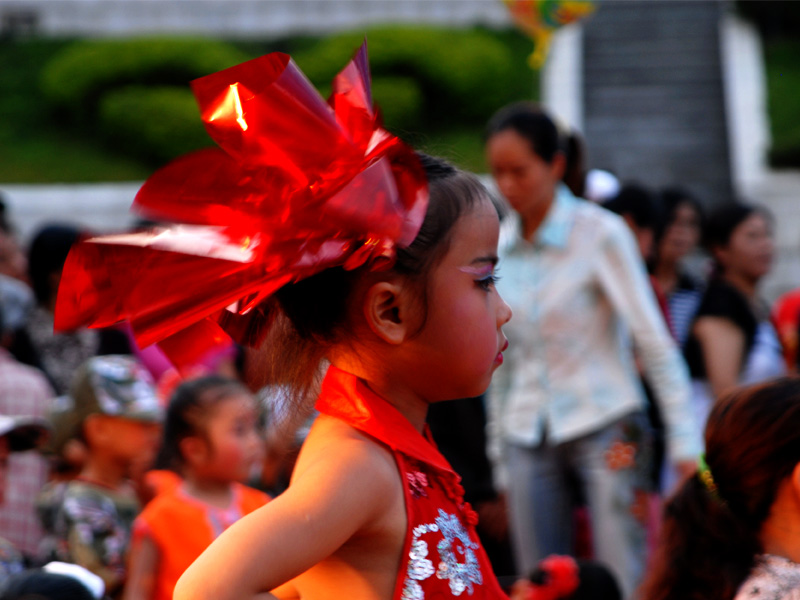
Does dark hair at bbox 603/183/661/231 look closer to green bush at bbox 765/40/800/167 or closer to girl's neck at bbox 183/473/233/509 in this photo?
girl's neck at bbox 183/473/233/509

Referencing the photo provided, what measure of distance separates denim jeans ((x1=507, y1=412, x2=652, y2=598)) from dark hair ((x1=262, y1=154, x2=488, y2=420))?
234cm

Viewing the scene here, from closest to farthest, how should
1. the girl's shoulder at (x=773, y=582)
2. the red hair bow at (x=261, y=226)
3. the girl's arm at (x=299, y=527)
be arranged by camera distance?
the girl's arm at (x=299, y=527) → the red hair bow at (x=261, y=226) → the girl's shoulder at (x=773, y=582)

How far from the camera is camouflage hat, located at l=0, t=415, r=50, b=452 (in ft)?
11.7

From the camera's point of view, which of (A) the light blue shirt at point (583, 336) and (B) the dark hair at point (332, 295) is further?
(A) the light blue shirt at point (583, 336)

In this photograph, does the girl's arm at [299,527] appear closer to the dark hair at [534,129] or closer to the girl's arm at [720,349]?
the dark hair at [534,129]

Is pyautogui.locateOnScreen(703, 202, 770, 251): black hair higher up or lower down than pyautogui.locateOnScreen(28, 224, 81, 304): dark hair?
lower down

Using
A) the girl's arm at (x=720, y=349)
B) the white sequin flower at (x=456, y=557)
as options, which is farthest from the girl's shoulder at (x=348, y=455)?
the girl's arm at (x=720, y=349)

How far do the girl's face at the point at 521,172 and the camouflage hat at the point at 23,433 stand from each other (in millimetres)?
1796

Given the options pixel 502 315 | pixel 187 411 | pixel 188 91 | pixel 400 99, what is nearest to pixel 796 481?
pixel 502 315

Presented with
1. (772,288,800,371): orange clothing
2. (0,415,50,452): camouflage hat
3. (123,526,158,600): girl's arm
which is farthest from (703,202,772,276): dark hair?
(0,415,50,452): camouflage hat

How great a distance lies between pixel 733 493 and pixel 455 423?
1.97 metres

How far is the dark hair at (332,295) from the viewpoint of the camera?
165 centimetres

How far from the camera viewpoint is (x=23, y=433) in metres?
3.62

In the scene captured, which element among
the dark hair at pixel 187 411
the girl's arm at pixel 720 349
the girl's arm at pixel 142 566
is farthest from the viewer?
the girl's arm at pixel 720 349
